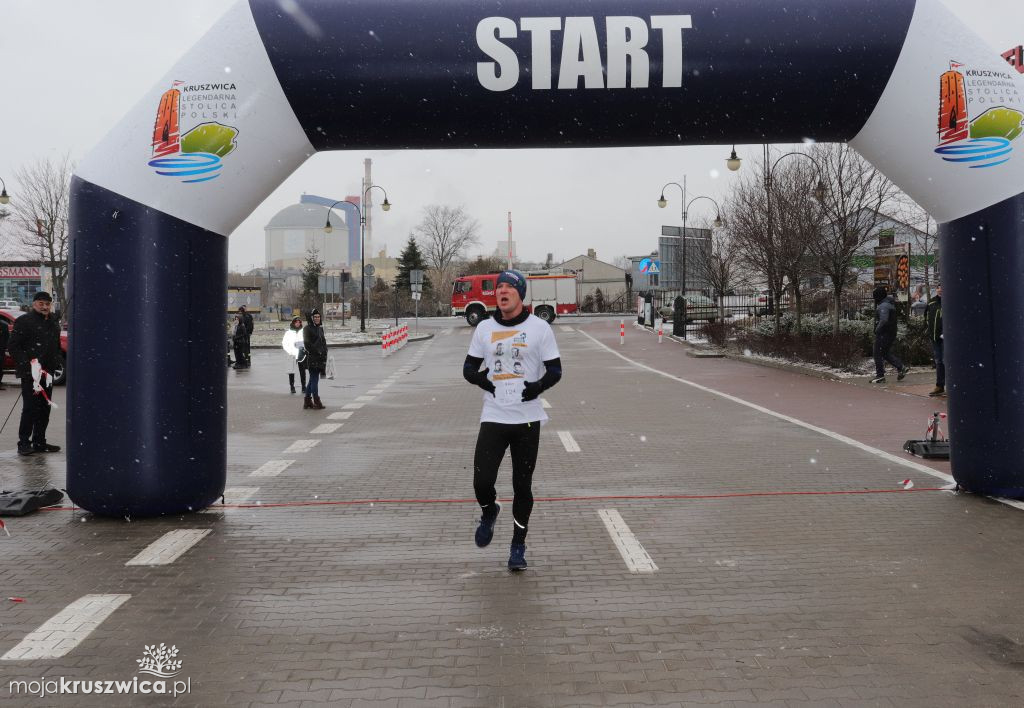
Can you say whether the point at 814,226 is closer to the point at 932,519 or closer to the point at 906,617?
the point at 932,519

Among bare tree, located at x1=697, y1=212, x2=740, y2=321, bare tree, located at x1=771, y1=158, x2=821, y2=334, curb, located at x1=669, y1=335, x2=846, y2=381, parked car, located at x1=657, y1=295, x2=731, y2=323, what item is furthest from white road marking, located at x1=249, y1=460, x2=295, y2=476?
parked car, located at x1=657, y1=295, x2=731, y2=323

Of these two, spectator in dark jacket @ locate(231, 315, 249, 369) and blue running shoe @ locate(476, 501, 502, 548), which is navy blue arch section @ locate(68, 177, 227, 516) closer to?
blue running shoe @ locate(476, 501, 502, 548)

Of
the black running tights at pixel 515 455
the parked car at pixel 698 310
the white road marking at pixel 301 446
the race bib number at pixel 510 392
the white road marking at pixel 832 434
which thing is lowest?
the white road marking at pixel 832 434

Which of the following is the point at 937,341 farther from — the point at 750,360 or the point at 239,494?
the point at 239,494

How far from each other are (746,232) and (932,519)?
22.9 meters

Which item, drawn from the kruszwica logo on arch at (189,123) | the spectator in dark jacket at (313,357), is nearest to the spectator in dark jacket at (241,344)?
the spectator in dark jacket at (313,357)

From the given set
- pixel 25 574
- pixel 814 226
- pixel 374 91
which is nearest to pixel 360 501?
pixel 25 574

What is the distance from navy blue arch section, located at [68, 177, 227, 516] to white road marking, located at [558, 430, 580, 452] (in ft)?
15.9

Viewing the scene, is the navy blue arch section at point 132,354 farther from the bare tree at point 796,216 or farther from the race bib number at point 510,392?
the bare tree at point 796,216

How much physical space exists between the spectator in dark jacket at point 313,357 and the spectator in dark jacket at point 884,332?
420 inches

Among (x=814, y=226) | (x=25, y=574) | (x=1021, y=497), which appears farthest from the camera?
(x=814, y=226)

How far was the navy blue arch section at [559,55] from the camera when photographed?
21.4ft

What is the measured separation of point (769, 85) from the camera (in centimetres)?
665

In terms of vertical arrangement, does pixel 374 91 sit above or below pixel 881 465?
above
